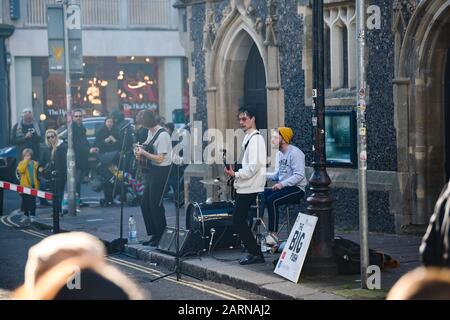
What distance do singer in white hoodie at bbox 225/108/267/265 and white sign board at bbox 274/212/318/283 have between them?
2.37 ft

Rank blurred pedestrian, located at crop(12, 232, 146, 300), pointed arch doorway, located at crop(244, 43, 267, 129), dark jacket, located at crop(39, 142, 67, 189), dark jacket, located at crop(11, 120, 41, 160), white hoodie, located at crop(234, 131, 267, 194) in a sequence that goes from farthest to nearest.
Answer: dark jacket, located at crop(11, 120, 41, 160), dark jacket, located at crop(39, 142, 67, 189), pointed arch doorway, located at crop(244, 43, 267, 129), white hoodie, located at crop(234, 131, 267, 194), blurred pedestrian, located at crop(12, 232, 146, 300)

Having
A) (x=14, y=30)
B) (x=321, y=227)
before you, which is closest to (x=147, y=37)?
(x=14, y=30)

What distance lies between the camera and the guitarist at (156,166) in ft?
43.7

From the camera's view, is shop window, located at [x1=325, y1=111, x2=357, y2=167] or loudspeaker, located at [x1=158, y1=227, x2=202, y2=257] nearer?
loudspeaker, located at [x1=158, y1=227, x2=202, y2=257]

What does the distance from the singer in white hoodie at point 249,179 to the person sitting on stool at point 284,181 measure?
2.98ft

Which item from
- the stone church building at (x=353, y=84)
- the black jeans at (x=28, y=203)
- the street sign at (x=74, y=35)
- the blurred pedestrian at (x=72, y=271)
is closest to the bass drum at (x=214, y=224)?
the stone church building at (x=353, y=84)

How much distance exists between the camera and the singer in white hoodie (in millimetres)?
11281

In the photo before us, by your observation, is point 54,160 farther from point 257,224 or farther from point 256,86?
point 257,224

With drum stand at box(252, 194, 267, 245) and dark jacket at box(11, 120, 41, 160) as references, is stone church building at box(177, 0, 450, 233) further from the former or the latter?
dark jacket at box(11, 120, 41, 160)

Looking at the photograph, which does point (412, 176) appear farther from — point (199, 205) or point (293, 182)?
point (199, 205)

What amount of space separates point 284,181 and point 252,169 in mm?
1304

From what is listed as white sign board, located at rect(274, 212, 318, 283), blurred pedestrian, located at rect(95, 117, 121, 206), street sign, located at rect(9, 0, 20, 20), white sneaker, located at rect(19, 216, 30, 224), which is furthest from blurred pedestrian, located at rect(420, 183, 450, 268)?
street sign, located at rect(9, 0, 20, 20)

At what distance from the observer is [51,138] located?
1842 centimetres

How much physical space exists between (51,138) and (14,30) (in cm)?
1600
